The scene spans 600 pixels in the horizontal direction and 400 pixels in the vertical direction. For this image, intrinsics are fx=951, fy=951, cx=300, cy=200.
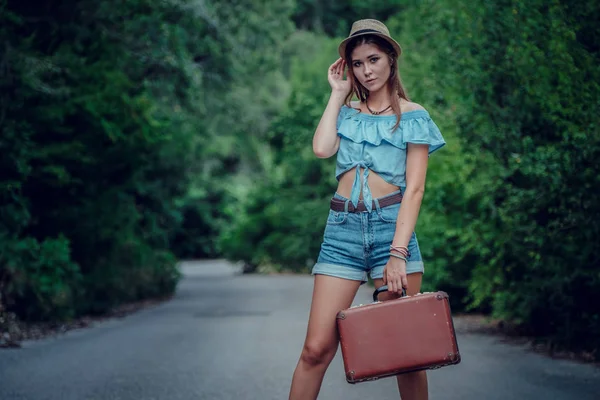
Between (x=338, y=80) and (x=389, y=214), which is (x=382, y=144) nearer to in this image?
(x=389, y=214)

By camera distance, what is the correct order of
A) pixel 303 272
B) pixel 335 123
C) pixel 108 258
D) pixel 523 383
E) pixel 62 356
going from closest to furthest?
pixel 335 123 < pixel 523 383 < pixel 62 356 < pixel 108 258 < pixel 303 272

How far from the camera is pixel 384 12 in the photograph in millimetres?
36094

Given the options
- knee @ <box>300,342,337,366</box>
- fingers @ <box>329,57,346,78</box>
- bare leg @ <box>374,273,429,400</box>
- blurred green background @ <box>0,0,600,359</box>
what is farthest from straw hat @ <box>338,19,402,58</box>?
blurred green background @ <box>0,0,600,359</box>

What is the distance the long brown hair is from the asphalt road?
2.94m

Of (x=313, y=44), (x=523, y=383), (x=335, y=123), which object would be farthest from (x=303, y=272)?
(x=335, y=123)

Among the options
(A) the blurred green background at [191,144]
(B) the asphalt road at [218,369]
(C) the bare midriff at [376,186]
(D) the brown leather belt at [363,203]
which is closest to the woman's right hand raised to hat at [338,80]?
(C) the bare midriff at [376,186]

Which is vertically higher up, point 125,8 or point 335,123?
point 125,8

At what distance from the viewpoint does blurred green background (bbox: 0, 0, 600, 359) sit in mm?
8438

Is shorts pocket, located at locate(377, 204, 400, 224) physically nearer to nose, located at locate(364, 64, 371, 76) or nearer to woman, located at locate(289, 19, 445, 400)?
woman, located at locate(289, 19, 445, 400)

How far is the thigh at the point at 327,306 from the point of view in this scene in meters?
4.04

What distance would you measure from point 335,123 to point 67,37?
30.2 ft

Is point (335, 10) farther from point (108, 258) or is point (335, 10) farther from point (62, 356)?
point (62, 356)

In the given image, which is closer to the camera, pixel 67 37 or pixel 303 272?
pixel 67 37

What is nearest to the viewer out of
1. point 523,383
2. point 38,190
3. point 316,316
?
point 316,316
